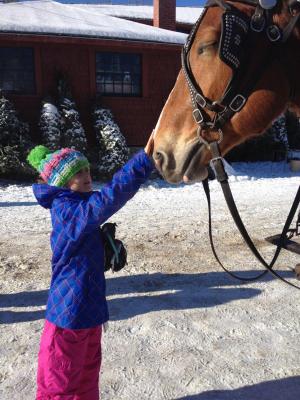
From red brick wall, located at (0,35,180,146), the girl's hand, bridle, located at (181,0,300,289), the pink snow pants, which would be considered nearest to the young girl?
the pink snow pants

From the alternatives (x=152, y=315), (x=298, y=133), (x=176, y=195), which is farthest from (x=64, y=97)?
(x=152, y=315)

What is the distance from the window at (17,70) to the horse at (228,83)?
11439 mm

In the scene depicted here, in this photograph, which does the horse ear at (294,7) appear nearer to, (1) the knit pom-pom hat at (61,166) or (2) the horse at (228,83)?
(2) the horse at (228,83)

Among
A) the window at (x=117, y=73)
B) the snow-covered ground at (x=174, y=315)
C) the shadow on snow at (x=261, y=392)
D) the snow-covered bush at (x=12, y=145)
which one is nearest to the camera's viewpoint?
the shadow on snow at (x=261, y=392)

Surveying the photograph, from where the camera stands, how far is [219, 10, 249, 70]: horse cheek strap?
5.45ft

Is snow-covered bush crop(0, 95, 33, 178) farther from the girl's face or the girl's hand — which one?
the girl's hand

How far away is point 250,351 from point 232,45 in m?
2.28

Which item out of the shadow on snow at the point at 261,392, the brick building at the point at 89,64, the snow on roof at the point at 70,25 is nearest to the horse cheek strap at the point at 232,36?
the shadow on snow at the point at 261,392

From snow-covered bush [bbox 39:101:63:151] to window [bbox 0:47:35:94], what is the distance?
1.49m

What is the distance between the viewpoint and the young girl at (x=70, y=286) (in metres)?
2.22

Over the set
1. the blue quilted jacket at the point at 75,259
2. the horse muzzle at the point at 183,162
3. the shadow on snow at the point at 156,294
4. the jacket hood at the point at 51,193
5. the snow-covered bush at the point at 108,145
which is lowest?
the snow-covered bush at the point at 108,145

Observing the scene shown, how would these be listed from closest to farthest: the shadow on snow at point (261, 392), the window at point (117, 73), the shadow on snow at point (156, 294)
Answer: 1. the shadow on snow at point (261, 392)
2. the shadow on snow at point (156, 294)
3. the window at point (117, 73)

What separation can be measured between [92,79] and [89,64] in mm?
450

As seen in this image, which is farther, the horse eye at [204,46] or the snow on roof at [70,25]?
the snow on roof at [70,25]
